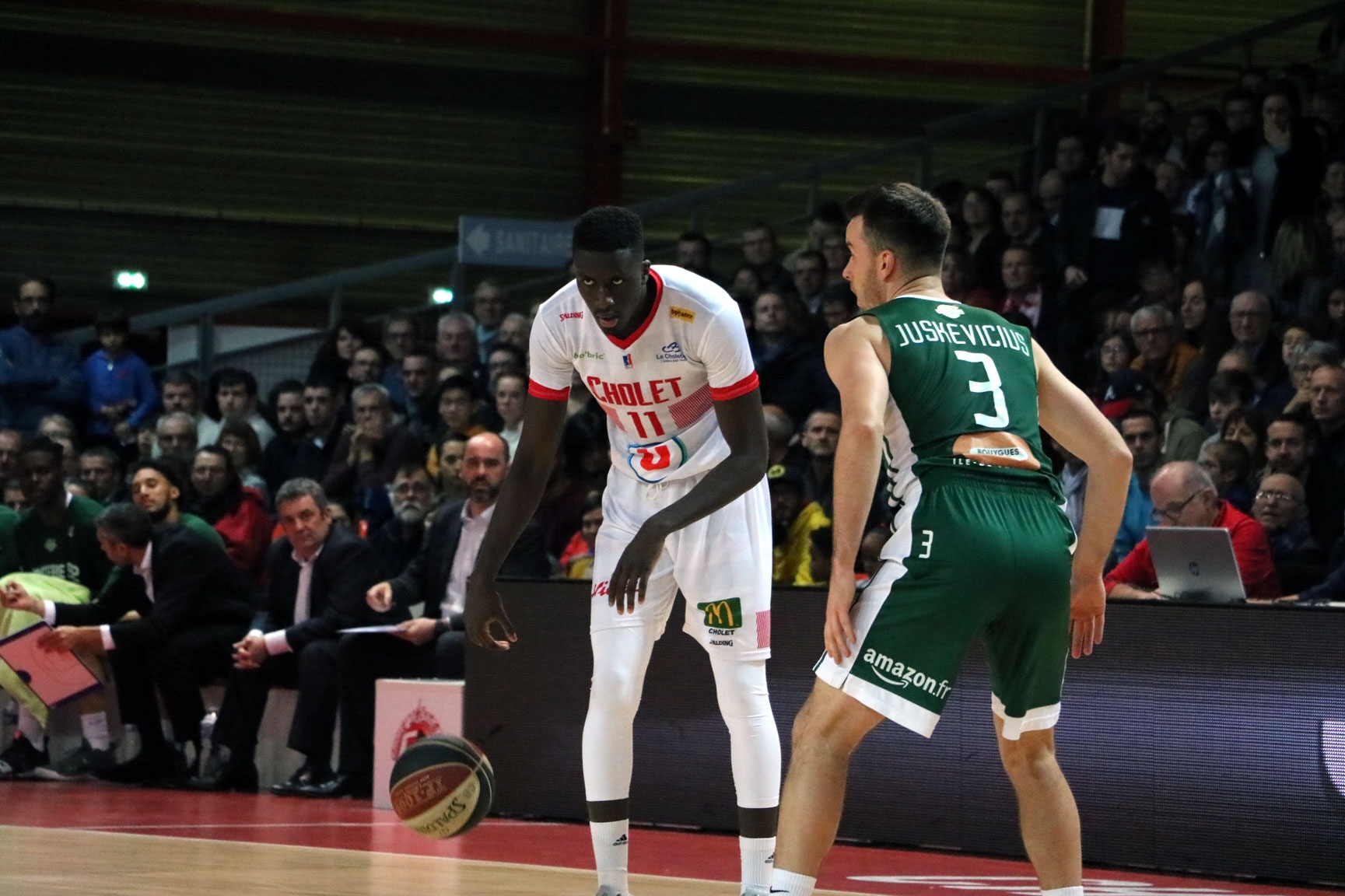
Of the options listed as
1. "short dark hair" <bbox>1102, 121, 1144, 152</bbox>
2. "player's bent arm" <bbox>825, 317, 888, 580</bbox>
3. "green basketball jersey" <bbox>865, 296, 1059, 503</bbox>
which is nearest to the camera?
"player's bent arm" <bbox>825, 317, 888, 580</bbox>

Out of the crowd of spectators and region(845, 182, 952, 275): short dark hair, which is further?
the crowd of spectators

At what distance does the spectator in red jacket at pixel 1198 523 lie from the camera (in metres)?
9.20

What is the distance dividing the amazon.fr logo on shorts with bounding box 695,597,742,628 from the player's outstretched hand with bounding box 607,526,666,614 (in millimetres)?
407

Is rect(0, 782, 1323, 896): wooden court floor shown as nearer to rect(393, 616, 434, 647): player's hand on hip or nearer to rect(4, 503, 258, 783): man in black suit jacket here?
rect(393, 616, 434, 647): player's hand on hip

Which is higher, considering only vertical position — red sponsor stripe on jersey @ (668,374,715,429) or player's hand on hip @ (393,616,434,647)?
red sponsor stripe on jersey @ (668,374,715,429)

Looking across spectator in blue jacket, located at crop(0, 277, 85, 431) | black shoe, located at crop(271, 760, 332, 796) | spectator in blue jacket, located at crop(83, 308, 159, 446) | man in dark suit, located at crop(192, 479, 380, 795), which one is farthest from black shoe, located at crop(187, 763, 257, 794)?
spectator in blue jacket, located at crop(0, 277, 85, 431)

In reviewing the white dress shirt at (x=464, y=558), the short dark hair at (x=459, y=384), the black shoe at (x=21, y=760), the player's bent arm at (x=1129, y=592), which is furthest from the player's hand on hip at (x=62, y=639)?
the player's bent arm at (x=1129, y=592)

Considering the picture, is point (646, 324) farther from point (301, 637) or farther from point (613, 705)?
point (301, 637)

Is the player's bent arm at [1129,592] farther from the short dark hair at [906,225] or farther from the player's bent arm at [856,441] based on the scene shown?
the player's bent arm at [856,441]

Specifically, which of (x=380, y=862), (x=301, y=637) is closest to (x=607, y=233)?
(x=380, y=862)

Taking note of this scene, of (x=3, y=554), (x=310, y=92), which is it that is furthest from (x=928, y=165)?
(x=3, y=554)

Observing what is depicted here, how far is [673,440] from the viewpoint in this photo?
21.3ft

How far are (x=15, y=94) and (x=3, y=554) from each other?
7.57m

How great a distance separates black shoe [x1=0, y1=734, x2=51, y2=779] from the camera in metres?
11.9
